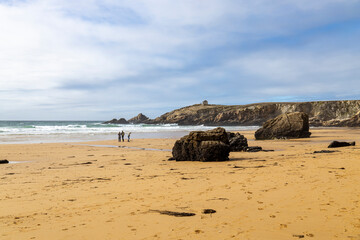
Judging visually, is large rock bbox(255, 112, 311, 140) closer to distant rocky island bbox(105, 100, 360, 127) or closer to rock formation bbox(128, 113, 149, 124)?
distant rocky island bbox(105, 100, 360, 127)

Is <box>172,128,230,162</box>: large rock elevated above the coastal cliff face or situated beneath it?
situated beneath

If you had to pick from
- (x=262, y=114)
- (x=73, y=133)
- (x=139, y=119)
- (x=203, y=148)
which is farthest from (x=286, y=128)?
(x=139, y=119)

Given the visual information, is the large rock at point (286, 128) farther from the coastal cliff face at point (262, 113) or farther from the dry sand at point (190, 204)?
the coastal cliff face at point (262, 113)

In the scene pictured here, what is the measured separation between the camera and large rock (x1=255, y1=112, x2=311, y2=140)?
28.6 meters

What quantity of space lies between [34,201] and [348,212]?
21.0 feet

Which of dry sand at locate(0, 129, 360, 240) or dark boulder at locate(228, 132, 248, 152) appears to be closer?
dry sand at locate(0, 129, 360, 240)

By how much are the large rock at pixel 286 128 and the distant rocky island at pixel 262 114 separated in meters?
41.1

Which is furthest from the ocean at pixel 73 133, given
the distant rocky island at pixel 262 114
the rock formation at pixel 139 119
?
the rock formation at pixel 139 119

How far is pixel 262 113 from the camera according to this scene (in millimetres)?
97562

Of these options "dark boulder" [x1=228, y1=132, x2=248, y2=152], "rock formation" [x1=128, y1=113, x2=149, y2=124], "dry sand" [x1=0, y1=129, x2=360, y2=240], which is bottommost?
"dry sand" [x1=0, y1=129, x2=360, y2=240]

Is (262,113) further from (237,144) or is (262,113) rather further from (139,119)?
(237,144)

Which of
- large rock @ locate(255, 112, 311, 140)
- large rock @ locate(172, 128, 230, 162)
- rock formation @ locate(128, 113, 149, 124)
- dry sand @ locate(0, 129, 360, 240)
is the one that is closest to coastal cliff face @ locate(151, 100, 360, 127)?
rock formation @ locate(128, 113, 149, 124)

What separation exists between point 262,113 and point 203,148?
88403 millimetres

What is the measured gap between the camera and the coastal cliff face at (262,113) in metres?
85.1
